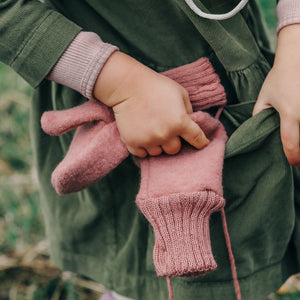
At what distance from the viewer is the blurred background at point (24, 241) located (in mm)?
1368

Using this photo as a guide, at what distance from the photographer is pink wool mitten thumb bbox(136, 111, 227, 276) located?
61cm

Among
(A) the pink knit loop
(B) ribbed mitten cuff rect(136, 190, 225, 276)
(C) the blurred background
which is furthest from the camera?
(C) the blurred background

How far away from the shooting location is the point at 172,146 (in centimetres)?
67

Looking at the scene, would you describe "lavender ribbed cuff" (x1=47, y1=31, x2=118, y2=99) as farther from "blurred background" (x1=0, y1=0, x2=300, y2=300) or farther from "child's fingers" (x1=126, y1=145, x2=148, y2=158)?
"blurred background" (x1=0, y1=0, x2=300, y2=300)

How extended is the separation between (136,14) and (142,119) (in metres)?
0.20

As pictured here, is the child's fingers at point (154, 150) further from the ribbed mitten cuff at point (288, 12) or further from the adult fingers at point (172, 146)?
the ribbed mitten cuff at point (288, 12)

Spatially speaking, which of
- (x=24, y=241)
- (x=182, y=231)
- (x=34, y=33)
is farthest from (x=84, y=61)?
(x=24, y=241)

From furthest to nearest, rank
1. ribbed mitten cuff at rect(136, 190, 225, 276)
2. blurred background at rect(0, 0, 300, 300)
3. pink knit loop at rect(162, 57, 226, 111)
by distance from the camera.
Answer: blurred background at rect(0, 0, 300, 300), pink knit loop at rect(162, 57, 226, 111), ribbed mitten cuff at rect(136, 190, 225, 276)

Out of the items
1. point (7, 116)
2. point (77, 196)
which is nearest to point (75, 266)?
point (77, 196)

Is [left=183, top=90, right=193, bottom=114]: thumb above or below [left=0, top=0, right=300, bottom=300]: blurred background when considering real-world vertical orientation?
above

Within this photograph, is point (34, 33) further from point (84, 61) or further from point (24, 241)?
point (24, 241)

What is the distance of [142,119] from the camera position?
25.8 inches

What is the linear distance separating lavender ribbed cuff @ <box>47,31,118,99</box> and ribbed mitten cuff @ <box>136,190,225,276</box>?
0.70 feet

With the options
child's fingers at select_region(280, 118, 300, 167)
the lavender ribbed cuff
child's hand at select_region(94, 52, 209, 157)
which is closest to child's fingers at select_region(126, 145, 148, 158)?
child's hand at select_region(94, 52, 209, 157)
